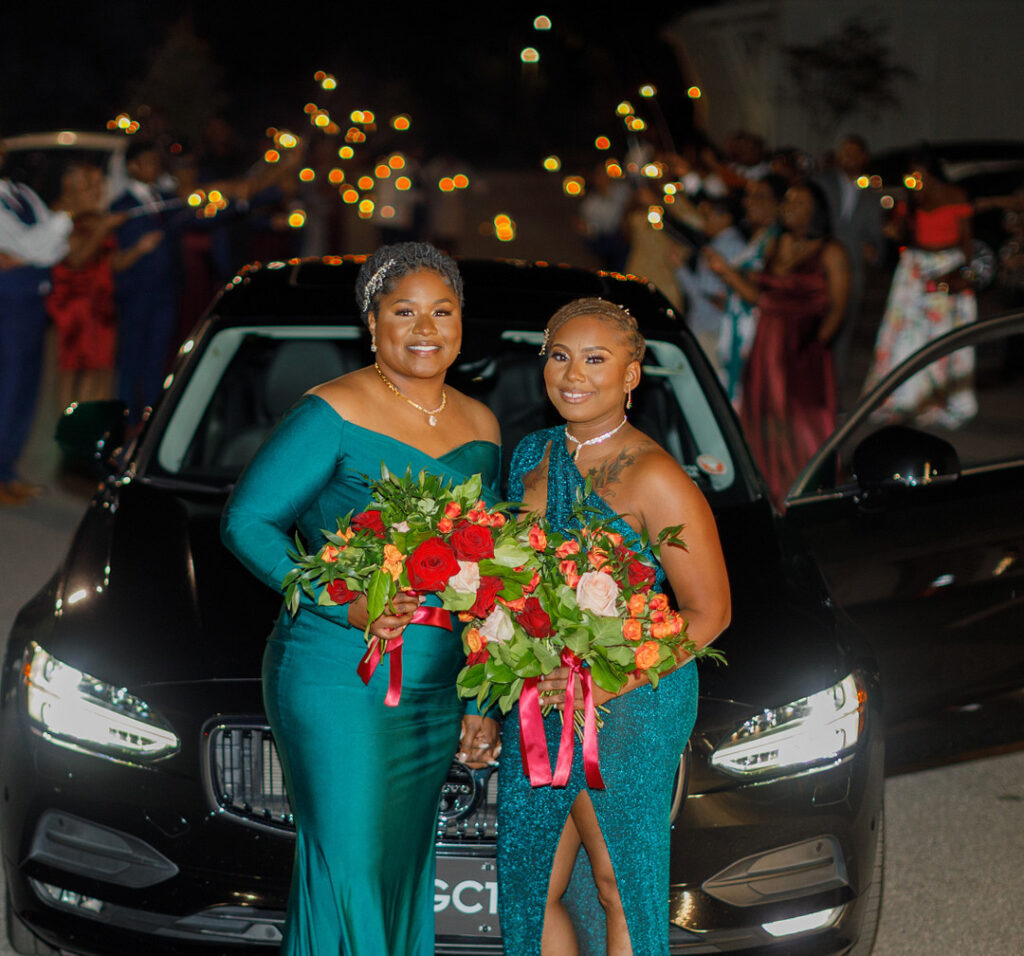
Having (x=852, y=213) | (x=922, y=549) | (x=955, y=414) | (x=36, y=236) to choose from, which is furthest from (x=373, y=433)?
(x=955, y=414)

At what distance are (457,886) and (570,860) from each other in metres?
0.28

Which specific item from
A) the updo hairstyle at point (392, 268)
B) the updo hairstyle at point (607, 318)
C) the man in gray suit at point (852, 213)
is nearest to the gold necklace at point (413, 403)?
the updo hairstyle at point (392, 268)

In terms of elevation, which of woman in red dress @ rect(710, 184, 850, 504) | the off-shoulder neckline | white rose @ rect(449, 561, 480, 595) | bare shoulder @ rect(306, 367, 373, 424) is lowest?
white rose @ rect(449, 561, 480, 595)

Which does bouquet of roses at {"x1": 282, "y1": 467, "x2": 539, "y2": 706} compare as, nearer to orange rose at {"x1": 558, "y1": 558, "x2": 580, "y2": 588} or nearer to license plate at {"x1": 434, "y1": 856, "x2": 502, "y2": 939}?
orange rose at {"x1": 558, "y1": 558, "x2": 580, "y2": 588}

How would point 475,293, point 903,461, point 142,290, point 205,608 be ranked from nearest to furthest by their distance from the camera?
point 205,608 < point 903,461 < point 475,293 < point 142,290

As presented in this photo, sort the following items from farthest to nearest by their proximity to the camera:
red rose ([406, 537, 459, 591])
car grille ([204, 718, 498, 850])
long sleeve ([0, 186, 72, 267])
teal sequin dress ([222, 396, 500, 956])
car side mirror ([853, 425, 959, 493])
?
1. long sleeve ([0, 186, 72, 267])
2. car side mirror ([853, 425, 959, 493])
3. car grille ([204, 718, 498, 850])
4. teal sequin dress ([222, 396, 500, 956])
5. red rose ([406, 537, 459, 591])

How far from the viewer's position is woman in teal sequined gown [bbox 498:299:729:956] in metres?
2.71

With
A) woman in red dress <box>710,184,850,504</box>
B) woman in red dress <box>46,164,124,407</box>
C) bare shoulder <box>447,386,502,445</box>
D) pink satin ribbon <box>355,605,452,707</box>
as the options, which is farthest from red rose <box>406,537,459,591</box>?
woman in red dress <box>46,164,124,407</box>

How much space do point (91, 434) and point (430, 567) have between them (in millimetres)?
2198

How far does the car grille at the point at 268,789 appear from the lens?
117 inches

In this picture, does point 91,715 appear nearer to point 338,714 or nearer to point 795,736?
point 338,714

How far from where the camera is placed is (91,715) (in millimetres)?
3057

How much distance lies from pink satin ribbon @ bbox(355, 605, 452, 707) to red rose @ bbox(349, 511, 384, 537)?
158 mm

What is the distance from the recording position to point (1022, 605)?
4305 mm
